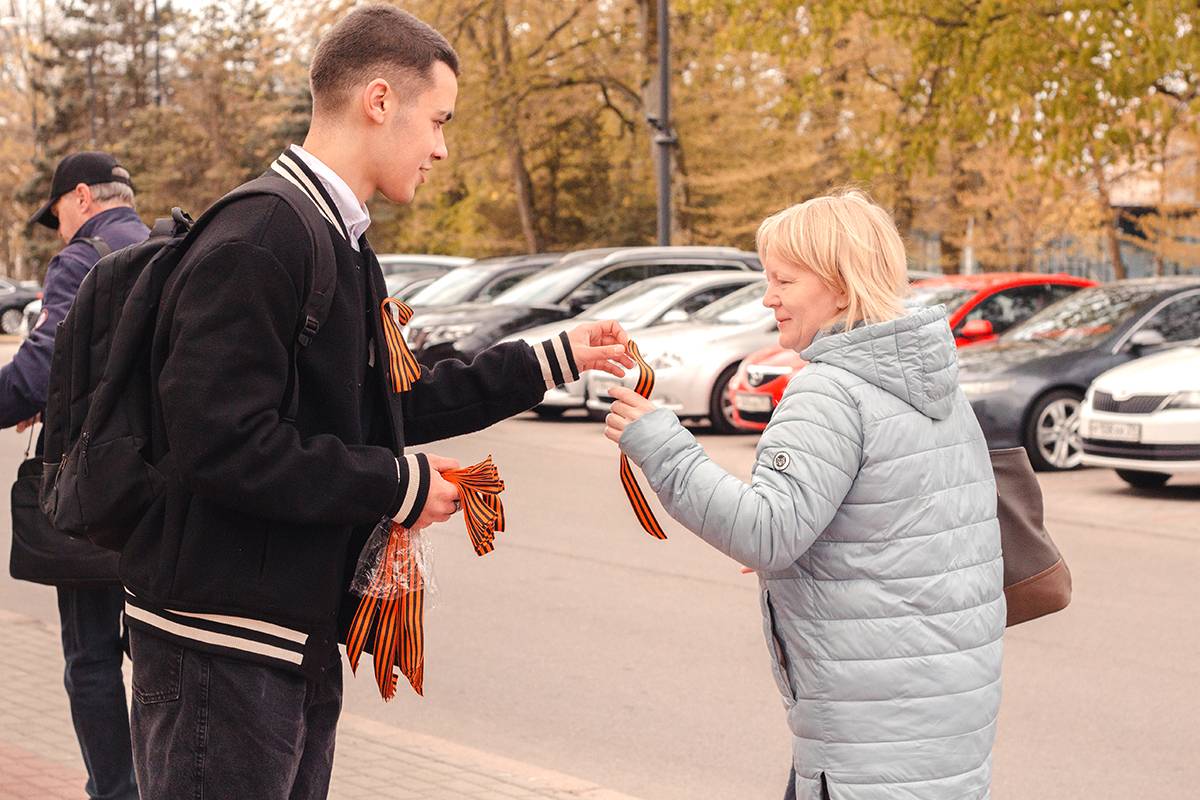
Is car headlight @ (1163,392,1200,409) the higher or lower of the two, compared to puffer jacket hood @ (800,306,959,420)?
lower

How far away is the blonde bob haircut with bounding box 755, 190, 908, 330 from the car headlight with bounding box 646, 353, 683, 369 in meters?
13.2

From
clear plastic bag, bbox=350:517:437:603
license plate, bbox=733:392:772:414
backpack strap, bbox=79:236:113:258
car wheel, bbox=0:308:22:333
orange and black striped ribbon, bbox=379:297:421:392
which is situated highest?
backpack strap, bbox=79:236:113:258

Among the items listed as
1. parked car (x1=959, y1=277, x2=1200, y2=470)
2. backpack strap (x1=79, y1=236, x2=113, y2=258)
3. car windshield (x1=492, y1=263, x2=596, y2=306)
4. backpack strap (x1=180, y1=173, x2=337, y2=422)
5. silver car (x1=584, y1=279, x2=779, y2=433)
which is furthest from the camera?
car windshield (x1=492, y1=263, x2=596, y2=306)

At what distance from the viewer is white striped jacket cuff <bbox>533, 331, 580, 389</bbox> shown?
3.30 m

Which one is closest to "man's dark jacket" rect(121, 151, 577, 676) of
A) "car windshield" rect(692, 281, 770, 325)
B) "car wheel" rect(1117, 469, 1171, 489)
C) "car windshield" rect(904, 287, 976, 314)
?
"car wheel" rect(1117, 469, 1171, 489)

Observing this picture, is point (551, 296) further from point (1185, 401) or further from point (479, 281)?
point (1185, 401)

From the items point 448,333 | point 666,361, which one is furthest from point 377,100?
point 448,333

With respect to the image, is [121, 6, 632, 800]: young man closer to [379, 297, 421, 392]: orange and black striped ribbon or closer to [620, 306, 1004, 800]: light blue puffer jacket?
[379, 297, 421, 392]: orange and black striped ribbon

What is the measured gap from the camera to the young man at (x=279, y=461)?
8.19 feet

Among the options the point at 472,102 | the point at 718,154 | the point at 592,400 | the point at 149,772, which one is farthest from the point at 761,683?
the point at 718,154

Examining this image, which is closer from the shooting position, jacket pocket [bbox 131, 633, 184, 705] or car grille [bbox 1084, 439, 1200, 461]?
jacket pocket [bbox 131, 633, 184, 705]

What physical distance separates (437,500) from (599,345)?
734 millimetres

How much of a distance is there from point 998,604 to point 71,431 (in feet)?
5.43

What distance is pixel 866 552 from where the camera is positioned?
280cm
